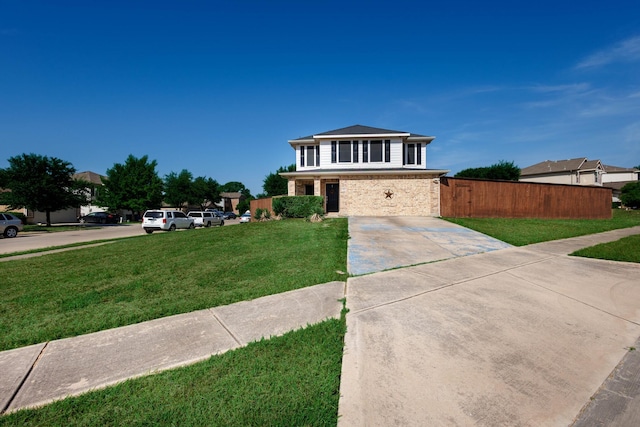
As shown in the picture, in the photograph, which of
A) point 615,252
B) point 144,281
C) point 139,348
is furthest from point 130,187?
point 615,252

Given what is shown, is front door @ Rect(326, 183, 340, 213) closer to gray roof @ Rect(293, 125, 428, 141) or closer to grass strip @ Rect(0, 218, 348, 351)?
gray roof @ Rect(293, 125, 428, 141)

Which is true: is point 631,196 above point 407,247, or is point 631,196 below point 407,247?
above

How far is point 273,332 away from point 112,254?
8.55 meters

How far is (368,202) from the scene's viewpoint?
19.7m

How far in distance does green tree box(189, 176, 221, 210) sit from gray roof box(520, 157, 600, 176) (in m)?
62.5

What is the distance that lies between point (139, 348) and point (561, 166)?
62.9 meters

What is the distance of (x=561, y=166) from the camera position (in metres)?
47.0

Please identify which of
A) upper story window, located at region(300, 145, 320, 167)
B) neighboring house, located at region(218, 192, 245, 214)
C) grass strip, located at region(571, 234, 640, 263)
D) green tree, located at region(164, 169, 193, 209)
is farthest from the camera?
A: neighboring house, located at region(218, 192, 245, 214)

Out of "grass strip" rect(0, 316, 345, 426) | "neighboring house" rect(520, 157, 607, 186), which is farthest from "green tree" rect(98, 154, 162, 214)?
"neighboring house" rect(520, 157, 607, 186)

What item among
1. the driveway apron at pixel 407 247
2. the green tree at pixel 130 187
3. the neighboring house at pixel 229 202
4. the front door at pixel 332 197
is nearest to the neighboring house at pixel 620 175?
the front door at pixel 332 197

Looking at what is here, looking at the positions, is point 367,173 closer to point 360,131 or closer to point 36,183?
→ point 360,131

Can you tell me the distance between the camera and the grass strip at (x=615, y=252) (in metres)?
7.16

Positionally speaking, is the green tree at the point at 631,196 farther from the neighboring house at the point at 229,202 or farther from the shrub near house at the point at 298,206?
the neighboring house at the point at 229,202

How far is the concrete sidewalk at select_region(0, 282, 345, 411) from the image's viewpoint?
2.48 meters
